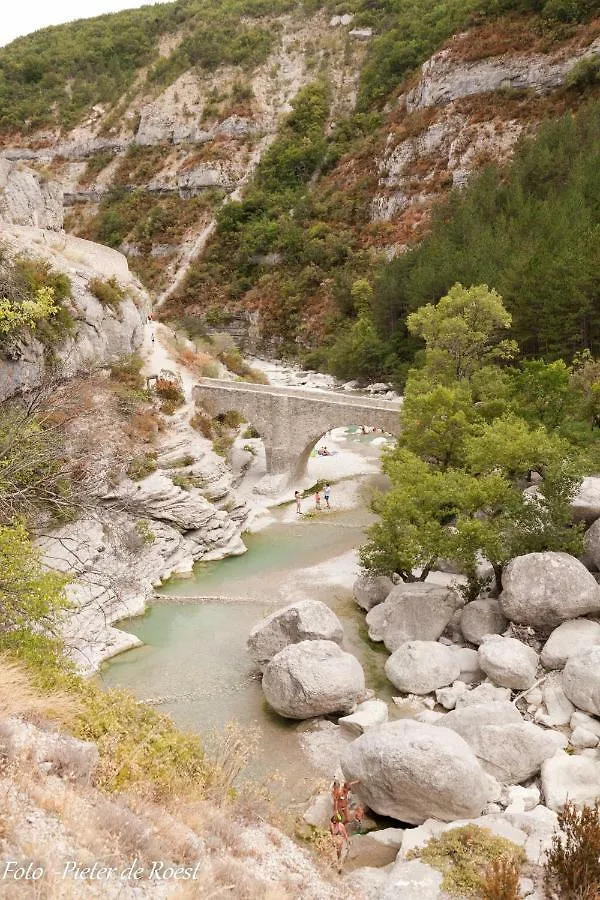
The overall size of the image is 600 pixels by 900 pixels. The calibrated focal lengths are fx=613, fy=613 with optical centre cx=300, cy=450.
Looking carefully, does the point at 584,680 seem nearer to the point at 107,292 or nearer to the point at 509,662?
the point at 509,662

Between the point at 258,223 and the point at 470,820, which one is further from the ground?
the point at 258,223

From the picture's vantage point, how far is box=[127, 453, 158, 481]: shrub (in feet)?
85.9

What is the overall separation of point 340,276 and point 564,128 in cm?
2454

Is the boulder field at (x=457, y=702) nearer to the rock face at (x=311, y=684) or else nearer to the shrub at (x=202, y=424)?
the rock face at (x=311, y=684)

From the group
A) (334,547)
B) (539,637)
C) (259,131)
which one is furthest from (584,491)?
(259,131)

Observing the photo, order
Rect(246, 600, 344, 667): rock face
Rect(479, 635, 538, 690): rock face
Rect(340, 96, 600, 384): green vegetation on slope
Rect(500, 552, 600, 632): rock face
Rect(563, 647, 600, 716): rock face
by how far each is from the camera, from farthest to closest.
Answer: Rect(340, 96, 600, 384): green vegetation on slope < Rect(246, 600, 344, 667): rock face < Rect(500, 552, 600, 632): rock face < Rect(479, 635, 538, 690): rock face < Rect(563, 647, 600, 716): rock face

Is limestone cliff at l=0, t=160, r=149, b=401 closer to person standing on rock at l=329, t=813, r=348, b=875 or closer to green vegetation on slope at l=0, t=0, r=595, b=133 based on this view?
person standing on rock at l=329, t=813, r=348, b=875

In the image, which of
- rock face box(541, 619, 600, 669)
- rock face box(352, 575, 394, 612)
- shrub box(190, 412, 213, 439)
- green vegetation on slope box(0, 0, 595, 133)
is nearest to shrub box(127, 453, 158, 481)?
shrub box(190, 412, 213, 439)

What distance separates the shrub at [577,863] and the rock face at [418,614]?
884 cm

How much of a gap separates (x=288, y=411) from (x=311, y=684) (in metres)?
20.0

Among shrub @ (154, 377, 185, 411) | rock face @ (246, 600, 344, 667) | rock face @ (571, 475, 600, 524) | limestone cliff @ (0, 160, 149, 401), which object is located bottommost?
rock face @ (246, 600, 344, 667)

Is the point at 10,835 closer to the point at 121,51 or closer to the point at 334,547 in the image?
the point at 334,547

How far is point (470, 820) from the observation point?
11.2 meters

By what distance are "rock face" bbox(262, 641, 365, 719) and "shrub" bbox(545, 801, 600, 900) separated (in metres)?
6.58
